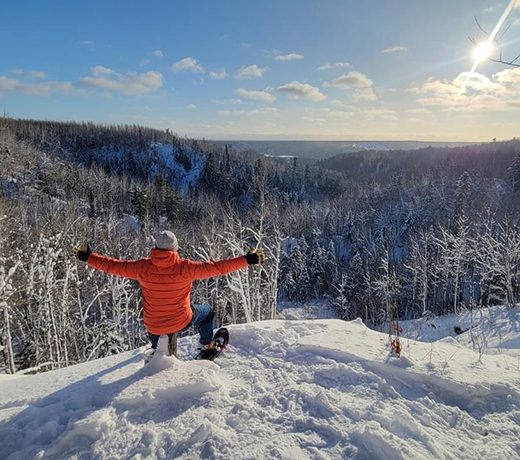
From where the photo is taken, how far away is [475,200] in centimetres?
5472

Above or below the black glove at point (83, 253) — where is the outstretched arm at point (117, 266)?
below

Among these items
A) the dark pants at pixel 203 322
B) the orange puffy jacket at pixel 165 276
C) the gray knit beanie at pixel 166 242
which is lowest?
the dark pants at pixel 203 322

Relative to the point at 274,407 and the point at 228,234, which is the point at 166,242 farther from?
the point at 228,234

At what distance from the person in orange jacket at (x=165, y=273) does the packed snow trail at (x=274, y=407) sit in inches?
16.3

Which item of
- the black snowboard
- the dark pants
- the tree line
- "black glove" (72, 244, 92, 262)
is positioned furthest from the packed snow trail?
the tree line

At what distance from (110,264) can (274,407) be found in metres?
2.33

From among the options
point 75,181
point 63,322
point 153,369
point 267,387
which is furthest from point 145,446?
point 75,181

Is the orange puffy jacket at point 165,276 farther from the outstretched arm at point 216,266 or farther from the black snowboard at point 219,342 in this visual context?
the black snowboard at point 219,342

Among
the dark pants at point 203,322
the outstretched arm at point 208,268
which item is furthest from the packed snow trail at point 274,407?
the outstretched arm at point 208,268

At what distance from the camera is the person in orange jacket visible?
348 cm

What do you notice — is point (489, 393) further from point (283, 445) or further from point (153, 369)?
point (153, 369)

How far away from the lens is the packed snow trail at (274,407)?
229cm

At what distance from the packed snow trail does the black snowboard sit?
0.13 metres

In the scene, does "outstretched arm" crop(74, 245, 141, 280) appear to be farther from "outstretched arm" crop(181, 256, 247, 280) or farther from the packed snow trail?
the packed snow trail
